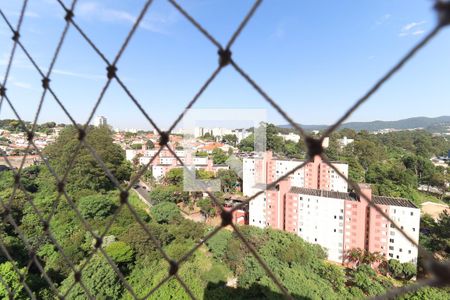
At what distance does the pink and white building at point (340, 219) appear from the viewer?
452cm

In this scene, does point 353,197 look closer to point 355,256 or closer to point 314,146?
point 355,256

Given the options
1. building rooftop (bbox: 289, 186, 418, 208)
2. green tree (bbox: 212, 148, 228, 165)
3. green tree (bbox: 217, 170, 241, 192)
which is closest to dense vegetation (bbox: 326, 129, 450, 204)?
building rooftop (bbox: 289, 186, 418, 208)

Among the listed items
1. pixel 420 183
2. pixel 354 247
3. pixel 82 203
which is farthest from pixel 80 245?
pixel 420 183

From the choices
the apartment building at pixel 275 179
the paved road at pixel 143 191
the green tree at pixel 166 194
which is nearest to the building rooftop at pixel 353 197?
the apartment building at pixel 275 179

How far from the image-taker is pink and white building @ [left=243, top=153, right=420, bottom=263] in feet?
14.8

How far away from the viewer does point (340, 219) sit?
485 cm

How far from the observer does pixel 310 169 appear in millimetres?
7461

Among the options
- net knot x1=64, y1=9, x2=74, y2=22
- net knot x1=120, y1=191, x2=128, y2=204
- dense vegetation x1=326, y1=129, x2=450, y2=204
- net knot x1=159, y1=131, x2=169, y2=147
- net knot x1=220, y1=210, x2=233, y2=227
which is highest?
net knot x1=64, y1=9, x2=74, y2=22

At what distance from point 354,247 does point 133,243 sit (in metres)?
4.00

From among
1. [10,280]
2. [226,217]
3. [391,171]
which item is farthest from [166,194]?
[391,171]

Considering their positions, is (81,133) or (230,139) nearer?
(81,133)

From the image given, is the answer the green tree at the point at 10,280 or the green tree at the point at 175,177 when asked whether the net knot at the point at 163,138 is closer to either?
the green tree at the point at 10,280

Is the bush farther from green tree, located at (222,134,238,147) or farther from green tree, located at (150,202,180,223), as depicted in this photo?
green tree, located at (222,134,238,147)

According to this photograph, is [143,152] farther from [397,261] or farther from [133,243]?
Answer: [397,261]
